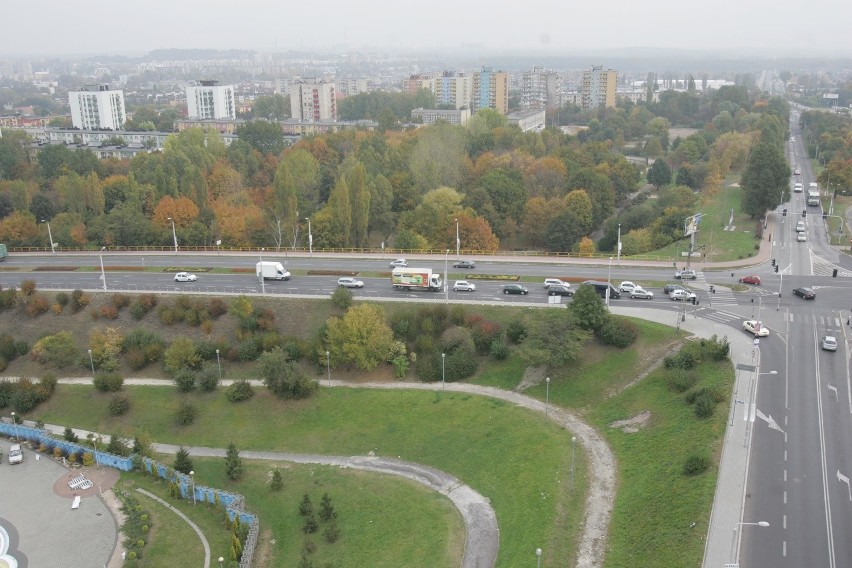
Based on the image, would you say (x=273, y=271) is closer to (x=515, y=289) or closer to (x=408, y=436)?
(x=515, y=289)

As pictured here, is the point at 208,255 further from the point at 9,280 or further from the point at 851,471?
the point at 851,471

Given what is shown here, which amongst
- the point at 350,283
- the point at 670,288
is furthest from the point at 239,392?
the point at 670,288

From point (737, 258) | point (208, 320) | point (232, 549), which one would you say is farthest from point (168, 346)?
point (737, 258)

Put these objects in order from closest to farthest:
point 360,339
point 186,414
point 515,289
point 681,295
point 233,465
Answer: point 233,465 → point 186,414 → point 360,339 → point 681,295 → point 515,289

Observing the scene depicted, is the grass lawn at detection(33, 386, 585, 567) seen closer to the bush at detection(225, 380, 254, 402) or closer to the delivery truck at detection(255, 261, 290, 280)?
the bush at detection(225, 380, 254, 402)

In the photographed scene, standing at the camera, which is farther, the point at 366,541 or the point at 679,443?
the point at 679,443
